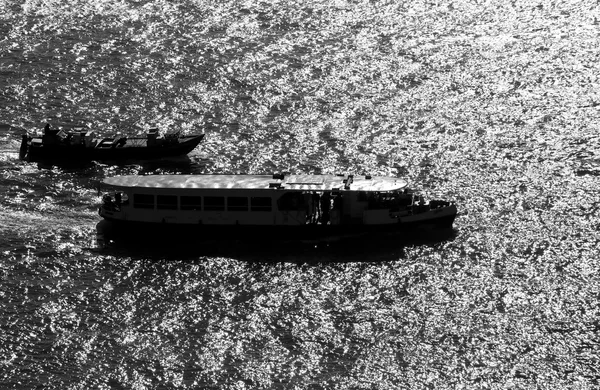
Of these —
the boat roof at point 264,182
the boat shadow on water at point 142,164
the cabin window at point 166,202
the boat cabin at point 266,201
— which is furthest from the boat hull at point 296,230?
the boat shadow on water at point 142,164

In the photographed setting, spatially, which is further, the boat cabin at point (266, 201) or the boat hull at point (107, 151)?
the boat hull at point (107, 151)

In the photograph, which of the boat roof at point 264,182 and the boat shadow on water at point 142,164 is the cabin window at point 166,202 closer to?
the boat roof at point 264,182

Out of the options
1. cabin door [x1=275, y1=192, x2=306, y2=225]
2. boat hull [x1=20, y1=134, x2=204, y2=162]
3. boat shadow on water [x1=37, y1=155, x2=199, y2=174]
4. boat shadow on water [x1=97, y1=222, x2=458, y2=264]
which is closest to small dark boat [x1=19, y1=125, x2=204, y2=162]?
boat hull [x1=20, y1=134, x2=204, y2=162]

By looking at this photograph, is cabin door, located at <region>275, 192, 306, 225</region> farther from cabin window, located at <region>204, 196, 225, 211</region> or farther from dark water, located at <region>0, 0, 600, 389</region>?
cabin window, located at <region>204, 196, 225, 211</region>

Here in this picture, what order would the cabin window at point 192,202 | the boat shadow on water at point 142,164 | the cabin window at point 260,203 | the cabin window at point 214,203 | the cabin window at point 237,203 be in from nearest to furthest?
the cabin window at point 260,203
the cabin window at point 237,203
the cabin window at point 214,203
the cabin window at point 192,202
the boat shadow on water at point 142,164

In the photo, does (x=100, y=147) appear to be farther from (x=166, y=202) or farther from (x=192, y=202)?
(x=192, y=202)

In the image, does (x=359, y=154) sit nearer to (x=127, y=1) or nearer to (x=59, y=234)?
(x=59, y=234)

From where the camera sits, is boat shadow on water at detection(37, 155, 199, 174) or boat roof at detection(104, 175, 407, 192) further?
boat shadow on water at detection(37, 155, 199, 174)
